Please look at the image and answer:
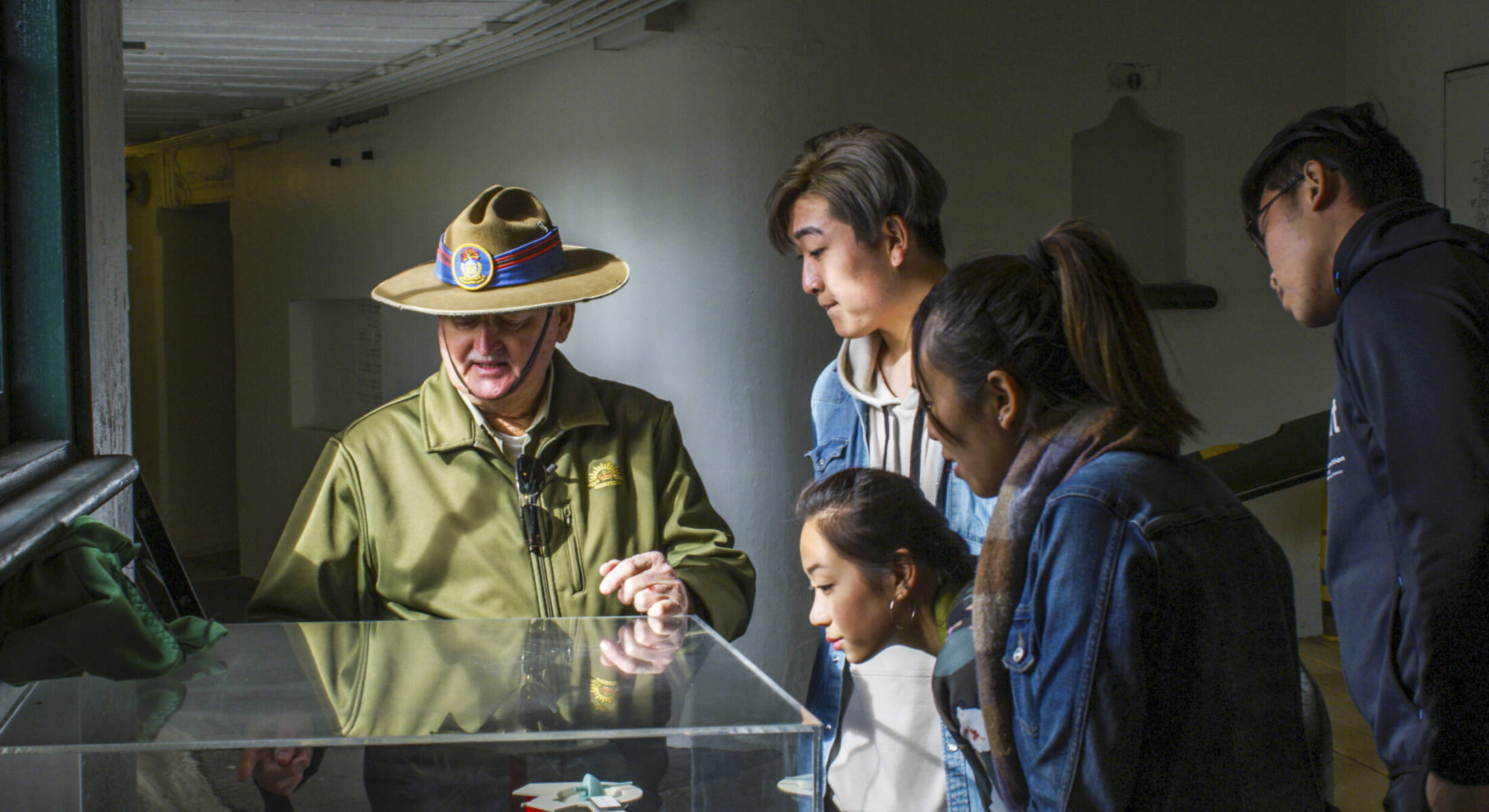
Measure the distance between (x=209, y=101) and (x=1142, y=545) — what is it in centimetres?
706

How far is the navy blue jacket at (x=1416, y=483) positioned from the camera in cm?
161

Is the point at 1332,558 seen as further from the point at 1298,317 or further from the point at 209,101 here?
the point at 209,101

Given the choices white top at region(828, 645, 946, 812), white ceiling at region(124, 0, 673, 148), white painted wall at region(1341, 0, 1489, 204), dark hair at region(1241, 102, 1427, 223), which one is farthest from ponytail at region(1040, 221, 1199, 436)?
white painted wall at region(1341, 0, 1489, 204)

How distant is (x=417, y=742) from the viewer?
1135 mm

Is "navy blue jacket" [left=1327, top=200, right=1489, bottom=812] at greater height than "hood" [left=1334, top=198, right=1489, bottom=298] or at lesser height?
lesser

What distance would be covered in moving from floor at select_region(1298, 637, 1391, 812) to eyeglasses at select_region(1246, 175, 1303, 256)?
4.79 ft

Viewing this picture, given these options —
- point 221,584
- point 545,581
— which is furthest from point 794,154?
point 221,584

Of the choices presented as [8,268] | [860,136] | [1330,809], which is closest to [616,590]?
[860,136]

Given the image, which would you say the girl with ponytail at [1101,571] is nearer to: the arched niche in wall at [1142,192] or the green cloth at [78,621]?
the green cloth at [78,621]

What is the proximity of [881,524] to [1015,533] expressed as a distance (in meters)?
0.47

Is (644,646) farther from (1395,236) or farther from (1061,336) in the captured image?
(1395,236)

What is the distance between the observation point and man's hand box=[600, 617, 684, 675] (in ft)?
4.64

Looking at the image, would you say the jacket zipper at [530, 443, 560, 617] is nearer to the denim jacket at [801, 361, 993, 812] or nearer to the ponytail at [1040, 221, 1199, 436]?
the denim jacket at [801, 361, 993, 812]

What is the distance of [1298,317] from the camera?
1.94 meters
